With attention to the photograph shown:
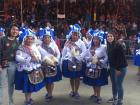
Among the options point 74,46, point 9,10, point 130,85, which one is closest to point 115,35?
point 74,46

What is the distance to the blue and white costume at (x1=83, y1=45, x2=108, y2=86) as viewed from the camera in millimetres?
10062

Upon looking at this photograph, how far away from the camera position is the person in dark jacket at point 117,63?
370 inches

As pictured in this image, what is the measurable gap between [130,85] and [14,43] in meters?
4.46

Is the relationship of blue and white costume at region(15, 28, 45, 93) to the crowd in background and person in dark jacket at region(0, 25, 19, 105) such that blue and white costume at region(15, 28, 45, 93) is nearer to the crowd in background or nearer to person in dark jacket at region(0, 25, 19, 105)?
person in dark jacket at region(0, 25, 19, 105)

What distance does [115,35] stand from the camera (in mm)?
9648

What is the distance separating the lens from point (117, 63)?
9422 millimetres

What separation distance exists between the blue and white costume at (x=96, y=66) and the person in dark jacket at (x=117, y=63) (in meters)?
0.30

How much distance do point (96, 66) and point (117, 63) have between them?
0.84 metres

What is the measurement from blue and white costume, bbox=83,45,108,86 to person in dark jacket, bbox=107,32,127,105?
0.30 m

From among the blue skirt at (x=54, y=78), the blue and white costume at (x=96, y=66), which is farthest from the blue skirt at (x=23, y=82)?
the blue and white costume at (x=96, y=66)

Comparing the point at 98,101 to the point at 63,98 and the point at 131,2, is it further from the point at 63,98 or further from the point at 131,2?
the point at 131,2

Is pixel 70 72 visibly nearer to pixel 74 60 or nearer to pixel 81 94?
pixel 74 60

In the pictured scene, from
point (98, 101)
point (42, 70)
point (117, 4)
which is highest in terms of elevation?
point (117, 4)

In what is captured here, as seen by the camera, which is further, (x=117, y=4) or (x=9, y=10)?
(x=117, y=4)
